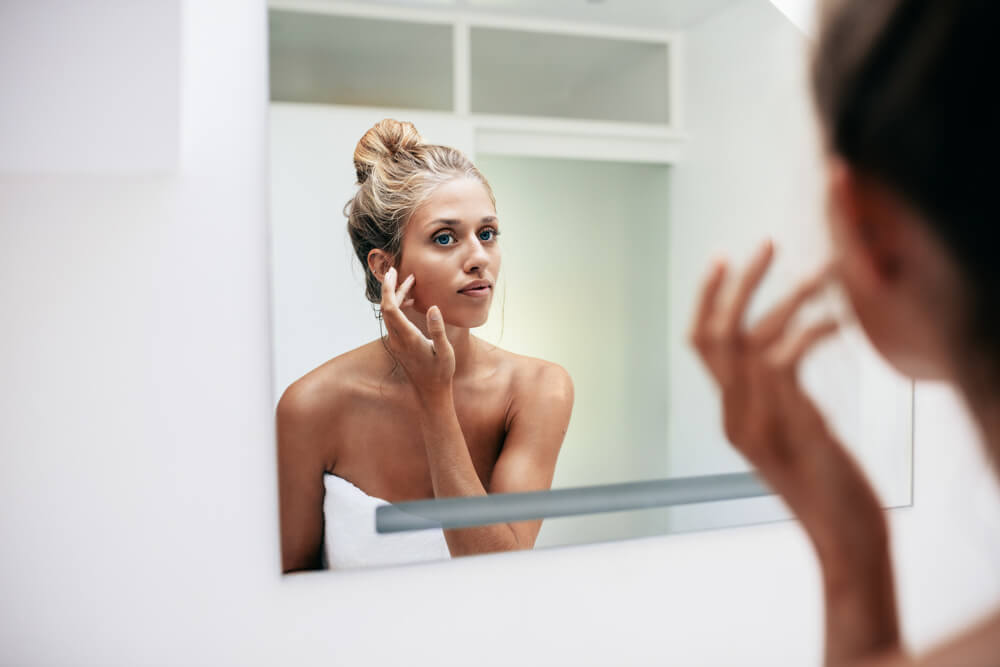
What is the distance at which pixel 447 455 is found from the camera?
1115 mm

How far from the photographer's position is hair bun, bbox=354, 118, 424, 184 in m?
1.08

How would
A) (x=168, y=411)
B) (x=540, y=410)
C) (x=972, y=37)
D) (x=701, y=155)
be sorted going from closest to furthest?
(x=972, y=37)
(x=168, y=411)
(x=540, y=410)
(x=701, y=155)

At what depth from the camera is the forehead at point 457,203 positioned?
1.09m

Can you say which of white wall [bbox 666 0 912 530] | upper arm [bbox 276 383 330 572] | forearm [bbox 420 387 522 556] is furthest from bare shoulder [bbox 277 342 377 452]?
white wall [bbox 666 0 912 530]

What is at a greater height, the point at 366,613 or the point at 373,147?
the point at 373,147

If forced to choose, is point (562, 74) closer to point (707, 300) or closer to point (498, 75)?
point (498, 75)

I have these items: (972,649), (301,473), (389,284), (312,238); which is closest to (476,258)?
(389,284)

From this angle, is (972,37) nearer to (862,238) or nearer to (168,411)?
(862,238)

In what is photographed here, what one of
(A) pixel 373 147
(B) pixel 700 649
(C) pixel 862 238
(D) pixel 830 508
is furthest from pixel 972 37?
(B) pixel 700 649

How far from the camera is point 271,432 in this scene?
1.07 meters

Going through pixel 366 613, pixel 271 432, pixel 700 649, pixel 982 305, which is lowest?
pixel 700 649

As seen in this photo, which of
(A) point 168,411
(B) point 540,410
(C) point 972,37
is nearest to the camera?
(C) point 972,37

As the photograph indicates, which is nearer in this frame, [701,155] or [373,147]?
[373,147]

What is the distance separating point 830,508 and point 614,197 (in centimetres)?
91
